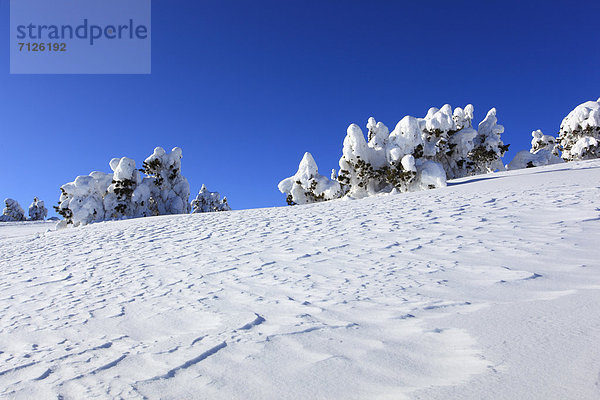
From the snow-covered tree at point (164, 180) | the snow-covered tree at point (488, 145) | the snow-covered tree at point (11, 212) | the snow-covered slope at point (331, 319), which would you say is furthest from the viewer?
the snow-covered tree at point (11, 212)

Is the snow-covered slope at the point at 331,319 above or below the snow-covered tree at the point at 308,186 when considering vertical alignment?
below

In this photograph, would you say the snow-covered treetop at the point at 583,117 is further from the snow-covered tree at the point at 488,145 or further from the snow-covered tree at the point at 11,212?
the snow-covered tree at the point at 11,212

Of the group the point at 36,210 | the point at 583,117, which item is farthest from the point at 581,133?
the point at 36,210

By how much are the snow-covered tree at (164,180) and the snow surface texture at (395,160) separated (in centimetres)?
843

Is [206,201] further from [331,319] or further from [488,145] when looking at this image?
[331,319]

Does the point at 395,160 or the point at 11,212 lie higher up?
the point at 395,160

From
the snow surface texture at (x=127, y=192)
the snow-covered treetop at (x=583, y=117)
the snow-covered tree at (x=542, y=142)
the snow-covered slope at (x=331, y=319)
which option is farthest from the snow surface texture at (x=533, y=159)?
the snow surface texture at (x=127, y=192)

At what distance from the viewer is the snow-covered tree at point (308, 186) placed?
22.7 m

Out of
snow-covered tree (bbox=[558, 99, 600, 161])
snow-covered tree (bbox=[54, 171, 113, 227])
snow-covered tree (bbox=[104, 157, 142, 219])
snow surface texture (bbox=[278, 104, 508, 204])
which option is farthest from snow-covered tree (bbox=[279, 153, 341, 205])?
snow-covered tree (bbox=[558, 99, 600, 161])

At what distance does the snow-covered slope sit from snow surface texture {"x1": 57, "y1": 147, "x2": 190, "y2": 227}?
16705mm

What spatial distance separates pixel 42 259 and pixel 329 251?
754cm

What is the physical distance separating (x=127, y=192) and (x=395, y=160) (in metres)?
18.8

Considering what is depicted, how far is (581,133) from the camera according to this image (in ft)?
91.8

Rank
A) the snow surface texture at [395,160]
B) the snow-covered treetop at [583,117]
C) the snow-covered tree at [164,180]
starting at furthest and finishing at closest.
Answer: the snow-covered treetop at [583,117] < the snow-covered tree at [164,180] < the snow surface texture at [395,160]
